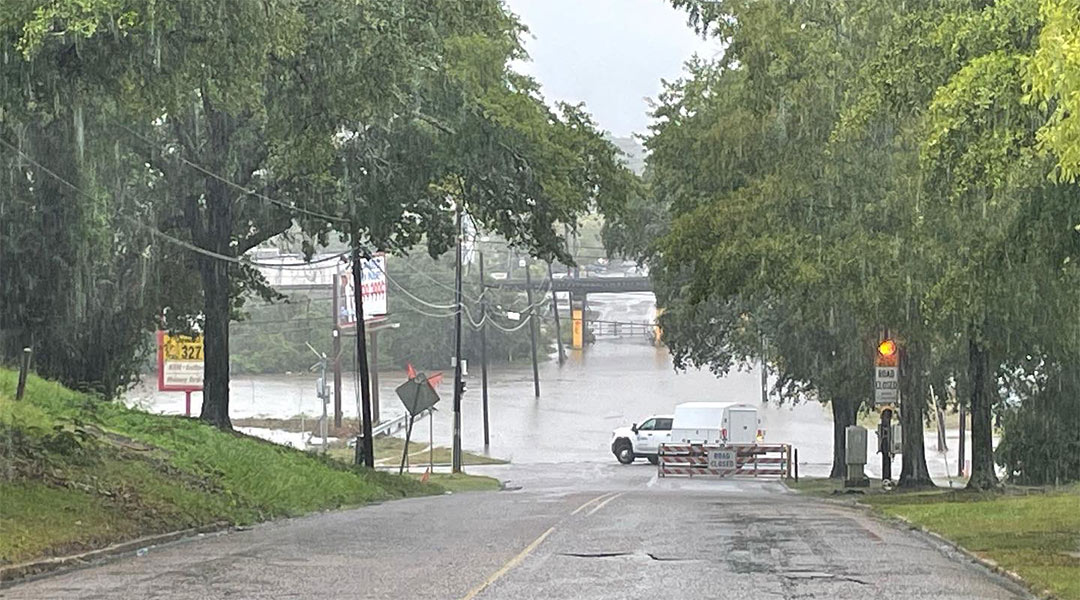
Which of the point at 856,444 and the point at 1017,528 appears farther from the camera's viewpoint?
the point at 856,444

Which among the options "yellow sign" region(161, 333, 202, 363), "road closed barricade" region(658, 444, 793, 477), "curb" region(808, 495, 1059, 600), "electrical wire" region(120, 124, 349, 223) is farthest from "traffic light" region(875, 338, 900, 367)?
"yellow sign" region(161, 333, 202, 363)

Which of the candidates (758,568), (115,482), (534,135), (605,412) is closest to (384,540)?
(115,482)

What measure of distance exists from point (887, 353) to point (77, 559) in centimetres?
1762

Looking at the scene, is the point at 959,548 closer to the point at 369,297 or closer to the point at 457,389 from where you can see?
the point at 457,389

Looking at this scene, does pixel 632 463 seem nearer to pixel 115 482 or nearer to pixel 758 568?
pixel 115 482

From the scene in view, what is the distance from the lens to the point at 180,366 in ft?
172

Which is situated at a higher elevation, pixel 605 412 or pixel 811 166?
pixel 811 166

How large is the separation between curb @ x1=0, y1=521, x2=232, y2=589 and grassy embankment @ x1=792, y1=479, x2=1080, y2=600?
28.8 ft

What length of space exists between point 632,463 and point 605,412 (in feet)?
41.8

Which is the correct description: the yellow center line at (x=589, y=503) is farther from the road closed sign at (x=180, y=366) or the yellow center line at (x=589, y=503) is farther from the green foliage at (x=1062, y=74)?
the road closed sign at (x=180, y=366)

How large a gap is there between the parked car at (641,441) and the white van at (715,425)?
5.54 feet

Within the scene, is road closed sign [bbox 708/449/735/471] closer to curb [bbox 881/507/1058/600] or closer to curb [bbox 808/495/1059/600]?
curb [bbox 808/495/1059/600]

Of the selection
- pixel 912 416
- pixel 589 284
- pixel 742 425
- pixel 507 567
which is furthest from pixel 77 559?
pixel 589 284

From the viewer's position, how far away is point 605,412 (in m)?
69.9
